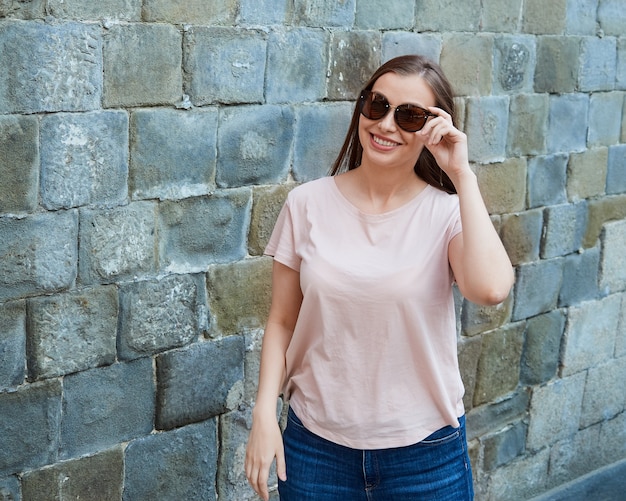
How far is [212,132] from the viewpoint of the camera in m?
3.75

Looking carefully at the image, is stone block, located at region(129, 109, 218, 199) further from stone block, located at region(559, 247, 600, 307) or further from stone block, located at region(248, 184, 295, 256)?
stone block, located at region(559, 247, 600, 307)

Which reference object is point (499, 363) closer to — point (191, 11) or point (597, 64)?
point (597, 64)

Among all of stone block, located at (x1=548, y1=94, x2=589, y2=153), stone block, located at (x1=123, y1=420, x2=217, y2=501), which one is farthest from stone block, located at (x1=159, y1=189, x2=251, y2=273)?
stone block, located at (x1=548, y1=94, x2=589, y2=153)

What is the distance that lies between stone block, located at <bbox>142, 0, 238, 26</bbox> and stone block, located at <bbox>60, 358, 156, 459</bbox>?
47.2 inches

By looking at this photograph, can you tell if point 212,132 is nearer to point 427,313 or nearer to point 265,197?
point 265,197

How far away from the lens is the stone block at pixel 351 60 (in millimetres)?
4156

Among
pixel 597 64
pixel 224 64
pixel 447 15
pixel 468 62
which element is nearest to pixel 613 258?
pixel 597 64

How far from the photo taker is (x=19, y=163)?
319 cm

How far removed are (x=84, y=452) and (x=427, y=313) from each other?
1532mm

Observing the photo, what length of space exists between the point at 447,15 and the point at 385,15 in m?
0.46

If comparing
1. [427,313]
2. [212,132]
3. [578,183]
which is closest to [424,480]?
[427,313]

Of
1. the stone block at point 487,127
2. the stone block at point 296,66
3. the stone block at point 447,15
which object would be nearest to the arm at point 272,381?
the stone block at point 296,66

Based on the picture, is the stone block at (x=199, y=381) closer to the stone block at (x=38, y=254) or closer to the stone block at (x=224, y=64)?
the stone block at (x=38, y=254)

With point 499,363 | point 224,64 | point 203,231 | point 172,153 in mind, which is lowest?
point 499,363
